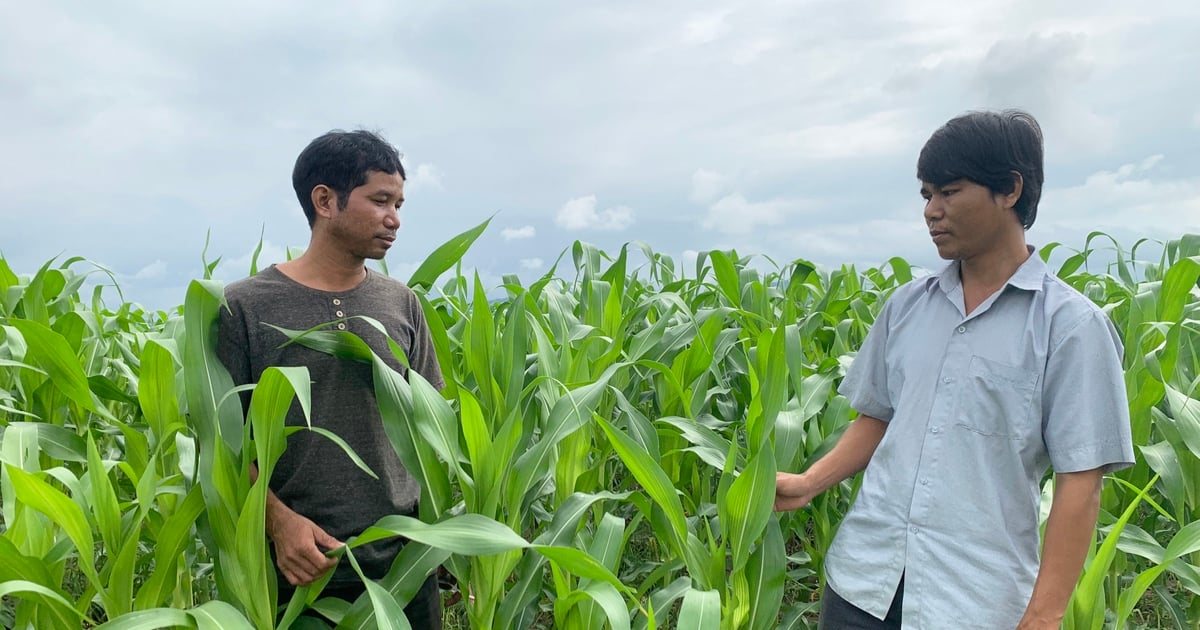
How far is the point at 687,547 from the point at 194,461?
106cm

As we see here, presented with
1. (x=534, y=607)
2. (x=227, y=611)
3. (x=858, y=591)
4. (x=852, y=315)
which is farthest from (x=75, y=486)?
(x=852, y=315)

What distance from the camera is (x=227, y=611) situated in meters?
1.34

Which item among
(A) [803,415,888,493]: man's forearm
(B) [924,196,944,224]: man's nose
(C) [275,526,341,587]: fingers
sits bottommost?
(C) [275,526,341,587]: fingers

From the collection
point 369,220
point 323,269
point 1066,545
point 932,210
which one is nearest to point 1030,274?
point 932,210

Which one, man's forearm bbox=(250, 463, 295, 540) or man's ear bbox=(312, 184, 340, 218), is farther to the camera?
man's ear bbox=(312, 184, 340, 218)

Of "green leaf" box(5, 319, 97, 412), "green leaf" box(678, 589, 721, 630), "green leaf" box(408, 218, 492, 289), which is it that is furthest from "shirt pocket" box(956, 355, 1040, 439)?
"green leaf" box(5, 319, 97, 412)

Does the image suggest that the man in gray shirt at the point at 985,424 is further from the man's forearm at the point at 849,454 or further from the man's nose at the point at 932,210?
the man's forearm at the point at 849,454

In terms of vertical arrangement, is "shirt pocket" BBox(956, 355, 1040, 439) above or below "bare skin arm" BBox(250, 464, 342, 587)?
above

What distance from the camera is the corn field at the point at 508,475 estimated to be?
1.42m

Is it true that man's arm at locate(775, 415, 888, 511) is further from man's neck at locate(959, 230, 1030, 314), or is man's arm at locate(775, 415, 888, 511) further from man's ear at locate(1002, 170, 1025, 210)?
man's ear at locate(1002, 170, 1025, 210)

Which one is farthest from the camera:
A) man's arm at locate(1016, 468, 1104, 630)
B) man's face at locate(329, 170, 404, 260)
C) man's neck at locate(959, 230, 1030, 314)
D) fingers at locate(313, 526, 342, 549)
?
man's face at locate(329, 170, 404, 260)

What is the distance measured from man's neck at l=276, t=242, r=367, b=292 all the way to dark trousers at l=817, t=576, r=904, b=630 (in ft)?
3.62

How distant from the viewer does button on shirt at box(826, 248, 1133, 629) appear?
1.31 m

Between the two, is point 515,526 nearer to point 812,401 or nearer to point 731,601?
point 731,601
